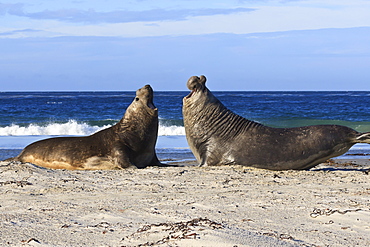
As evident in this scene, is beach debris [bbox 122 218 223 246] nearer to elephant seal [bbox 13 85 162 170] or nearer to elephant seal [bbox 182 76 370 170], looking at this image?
elephant seal [bbox 182 76 370 170]

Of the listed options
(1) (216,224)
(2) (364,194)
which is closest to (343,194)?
(2) (364,194)

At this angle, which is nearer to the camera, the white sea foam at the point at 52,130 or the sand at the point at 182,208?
the sand at the point at 182,208

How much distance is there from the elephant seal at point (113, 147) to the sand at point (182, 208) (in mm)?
893

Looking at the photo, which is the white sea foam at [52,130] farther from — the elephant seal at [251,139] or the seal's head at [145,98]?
the elephant seal at [251,139]

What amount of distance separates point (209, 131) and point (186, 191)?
280cm

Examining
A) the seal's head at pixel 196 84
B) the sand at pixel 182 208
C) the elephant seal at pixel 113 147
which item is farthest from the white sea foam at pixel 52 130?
the sand at pixel 182 208

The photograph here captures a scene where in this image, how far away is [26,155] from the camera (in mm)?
9242

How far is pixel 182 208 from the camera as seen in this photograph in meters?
5.18

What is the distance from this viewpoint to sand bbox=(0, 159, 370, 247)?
396cm

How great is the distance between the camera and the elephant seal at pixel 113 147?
888cm

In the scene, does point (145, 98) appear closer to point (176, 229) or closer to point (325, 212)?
point (325, 212)

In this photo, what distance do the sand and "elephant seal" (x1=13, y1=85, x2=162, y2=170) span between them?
893mm

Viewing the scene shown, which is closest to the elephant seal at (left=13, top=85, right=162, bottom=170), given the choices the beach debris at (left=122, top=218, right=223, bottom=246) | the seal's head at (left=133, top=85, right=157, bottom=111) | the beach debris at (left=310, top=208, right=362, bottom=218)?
the seal's head at (left=133, top=85, right=157, bottom=111)

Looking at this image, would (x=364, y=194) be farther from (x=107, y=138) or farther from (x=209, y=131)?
(x=107, y=138)
